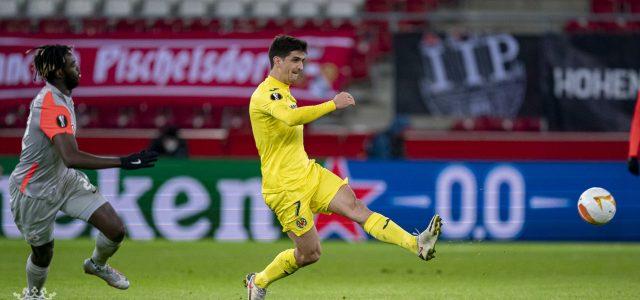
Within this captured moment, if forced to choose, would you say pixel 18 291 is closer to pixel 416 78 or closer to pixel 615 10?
pixel 416 78

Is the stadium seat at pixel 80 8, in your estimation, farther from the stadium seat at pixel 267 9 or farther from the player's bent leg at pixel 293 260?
the player's bent leg at pixel 293 260

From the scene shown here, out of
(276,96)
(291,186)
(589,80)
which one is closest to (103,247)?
(291,186)

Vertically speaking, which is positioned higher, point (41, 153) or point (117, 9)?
point (41, 153)

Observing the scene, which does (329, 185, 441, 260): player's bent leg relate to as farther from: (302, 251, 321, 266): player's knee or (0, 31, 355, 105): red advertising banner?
Answer: (0, 31, 355, 105): red advertising banner

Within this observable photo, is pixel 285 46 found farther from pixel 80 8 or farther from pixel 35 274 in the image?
pixel 80 8

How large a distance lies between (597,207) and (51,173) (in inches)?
186

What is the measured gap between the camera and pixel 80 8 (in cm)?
2138

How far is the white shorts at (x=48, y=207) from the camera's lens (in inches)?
356

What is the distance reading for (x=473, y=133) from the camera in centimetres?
2052

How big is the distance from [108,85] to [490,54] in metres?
6.75

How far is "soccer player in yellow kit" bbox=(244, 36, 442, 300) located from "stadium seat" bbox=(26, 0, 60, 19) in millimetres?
12946

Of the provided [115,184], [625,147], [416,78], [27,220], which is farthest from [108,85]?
[27,220]

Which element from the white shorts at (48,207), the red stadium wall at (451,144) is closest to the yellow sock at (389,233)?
the white shorts at (48,207)

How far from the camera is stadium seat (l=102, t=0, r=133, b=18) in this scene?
70.0 feet
